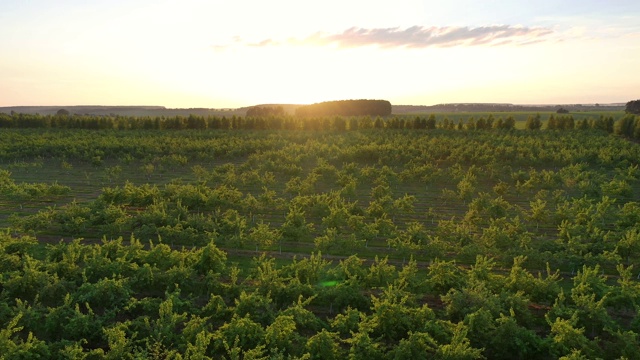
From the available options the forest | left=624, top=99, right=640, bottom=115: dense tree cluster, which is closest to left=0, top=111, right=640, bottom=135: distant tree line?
left=624, top=99, right=640, bottom=115: dense tree cluster

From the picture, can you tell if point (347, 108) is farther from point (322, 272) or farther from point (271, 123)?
point (322, 272)

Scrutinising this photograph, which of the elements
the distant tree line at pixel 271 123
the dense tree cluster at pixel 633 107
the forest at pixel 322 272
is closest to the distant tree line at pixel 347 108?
the distant tree line at pixel 271 123

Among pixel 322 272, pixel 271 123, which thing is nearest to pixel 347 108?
pixel 271 123

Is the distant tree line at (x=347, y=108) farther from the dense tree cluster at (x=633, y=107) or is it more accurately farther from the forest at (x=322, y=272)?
the forest at (x=322, y=272)

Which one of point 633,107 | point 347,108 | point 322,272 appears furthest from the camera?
point 347,108

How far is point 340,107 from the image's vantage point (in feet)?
429

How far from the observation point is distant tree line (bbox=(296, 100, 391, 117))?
129500 mm

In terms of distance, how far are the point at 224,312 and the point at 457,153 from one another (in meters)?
32.9

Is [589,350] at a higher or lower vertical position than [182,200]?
lower

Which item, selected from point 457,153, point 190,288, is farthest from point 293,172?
point 190,288

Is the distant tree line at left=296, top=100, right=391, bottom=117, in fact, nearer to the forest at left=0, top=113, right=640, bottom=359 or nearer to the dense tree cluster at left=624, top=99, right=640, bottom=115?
the dense tree cluster at left=624, top=99, right=640, bottom=115

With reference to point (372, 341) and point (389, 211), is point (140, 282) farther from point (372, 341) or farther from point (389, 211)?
point (389, 211)

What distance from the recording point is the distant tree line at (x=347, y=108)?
425ft

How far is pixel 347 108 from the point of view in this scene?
429ft
